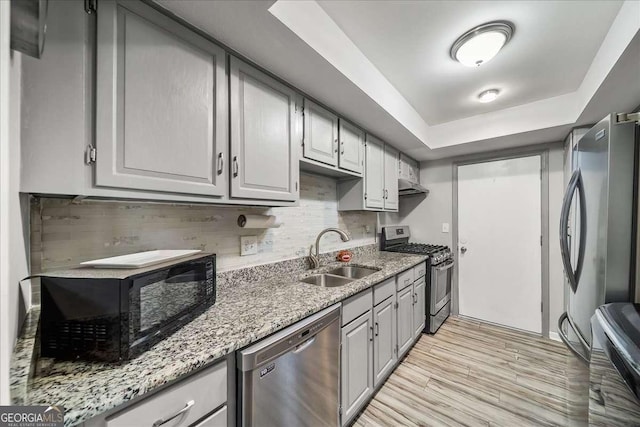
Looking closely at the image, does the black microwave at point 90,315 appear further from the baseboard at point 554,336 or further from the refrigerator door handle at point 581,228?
the baseboard at point 554,336

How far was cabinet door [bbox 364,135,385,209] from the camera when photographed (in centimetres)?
231

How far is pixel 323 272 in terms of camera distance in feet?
6.29

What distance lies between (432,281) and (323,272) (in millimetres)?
1402

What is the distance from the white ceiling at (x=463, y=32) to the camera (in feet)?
4.13

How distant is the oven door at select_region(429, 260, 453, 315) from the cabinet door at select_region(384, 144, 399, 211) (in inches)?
33.2

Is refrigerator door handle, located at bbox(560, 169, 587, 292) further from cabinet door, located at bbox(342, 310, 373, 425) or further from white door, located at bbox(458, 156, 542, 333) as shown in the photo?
white door, located at bbox(458, 156, 542, 333)

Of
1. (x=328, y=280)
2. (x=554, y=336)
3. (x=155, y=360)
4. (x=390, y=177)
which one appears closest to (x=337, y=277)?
(x=328, y=280)

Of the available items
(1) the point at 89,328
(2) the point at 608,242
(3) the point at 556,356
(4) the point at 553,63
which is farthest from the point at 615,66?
(1) the point at 89,328

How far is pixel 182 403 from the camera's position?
0.70 metres

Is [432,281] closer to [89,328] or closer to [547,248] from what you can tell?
[547,248]

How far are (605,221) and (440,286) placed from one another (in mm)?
1847

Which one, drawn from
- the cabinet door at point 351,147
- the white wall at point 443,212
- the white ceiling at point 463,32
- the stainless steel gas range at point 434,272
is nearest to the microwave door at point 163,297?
the cabinet door at point 351,147

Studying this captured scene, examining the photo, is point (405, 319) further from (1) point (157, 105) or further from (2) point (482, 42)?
(1) point (157, 105)
